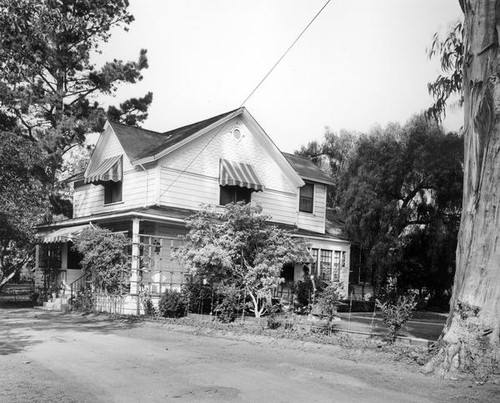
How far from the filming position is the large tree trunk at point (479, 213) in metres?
8.79

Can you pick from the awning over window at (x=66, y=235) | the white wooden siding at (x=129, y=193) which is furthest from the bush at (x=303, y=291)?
the awning over window at (x=66, y=235)

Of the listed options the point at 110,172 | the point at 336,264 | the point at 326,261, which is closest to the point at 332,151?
the point at 336,264

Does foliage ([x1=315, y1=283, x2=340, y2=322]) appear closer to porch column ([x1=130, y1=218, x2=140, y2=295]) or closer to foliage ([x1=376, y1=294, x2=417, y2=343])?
foliage ([x1=376, y1=294, x2=417, y2=343])

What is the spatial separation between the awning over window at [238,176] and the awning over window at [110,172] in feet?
13.9

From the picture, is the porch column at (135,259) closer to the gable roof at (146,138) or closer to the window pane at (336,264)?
the gable roof at (146,138)

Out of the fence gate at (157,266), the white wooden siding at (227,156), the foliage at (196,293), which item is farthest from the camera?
the white wooden siding at (227,156)

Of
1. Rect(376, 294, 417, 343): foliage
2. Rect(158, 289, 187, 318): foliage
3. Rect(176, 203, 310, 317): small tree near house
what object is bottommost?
Rect(158, 289, 187, 318): foliage

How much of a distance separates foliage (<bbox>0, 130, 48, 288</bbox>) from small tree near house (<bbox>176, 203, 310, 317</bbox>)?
9273mm

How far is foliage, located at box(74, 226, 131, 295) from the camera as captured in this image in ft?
59.9

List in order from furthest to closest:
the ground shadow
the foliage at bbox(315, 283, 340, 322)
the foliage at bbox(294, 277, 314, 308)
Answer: the foliage at bbox(294, 277, 314, 308) → the foliage at bbox(315, 283, 340, 322) → the ground shadow

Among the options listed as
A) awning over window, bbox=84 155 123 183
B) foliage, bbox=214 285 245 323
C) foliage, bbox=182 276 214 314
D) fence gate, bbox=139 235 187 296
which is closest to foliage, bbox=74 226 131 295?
fence gate, bbox=139 235 187 296

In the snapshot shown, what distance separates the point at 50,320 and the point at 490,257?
13359 mm

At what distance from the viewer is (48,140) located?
30.3 metres

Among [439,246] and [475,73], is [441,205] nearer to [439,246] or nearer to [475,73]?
[439,246]
